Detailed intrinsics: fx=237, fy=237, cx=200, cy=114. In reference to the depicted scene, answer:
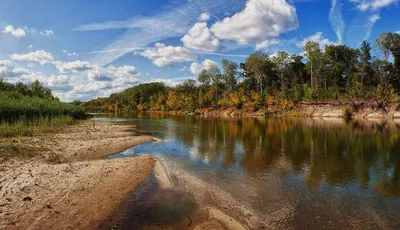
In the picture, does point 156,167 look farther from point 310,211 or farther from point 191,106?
point 191,106

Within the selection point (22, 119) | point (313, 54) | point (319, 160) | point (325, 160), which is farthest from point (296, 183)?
point (313, 54)

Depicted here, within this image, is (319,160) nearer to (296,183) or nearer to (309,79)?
(296,183)

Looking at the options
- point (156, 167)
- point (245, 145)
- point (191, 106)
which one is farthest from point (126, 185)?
point (191, 106)

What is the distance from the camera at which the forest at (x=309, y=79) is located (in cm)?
7400

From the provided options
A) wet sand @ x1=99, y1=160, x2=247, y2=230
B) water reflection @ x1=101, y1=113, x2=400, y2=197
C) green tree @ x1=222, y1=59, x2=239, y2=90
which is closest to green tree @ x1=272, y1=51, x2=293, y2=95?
green tree @ x1=222, y1=59, x2=239, y2=90

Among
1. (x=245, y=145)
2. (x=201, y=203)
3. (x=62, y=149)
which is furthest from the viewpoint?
(x=245, y=145)

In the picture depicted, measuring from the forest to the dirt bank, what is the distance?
2838 inches

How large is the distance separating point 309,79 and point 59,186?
105338 mm

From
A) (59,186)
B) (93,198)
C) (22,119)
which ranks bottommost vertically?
(93,198)

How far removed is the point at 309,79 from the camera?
100m

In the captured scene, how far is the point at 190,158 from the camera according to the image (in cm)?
1888

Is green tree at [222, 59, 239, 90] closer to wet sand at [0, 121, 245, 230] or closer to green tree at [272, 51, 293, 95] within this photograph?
green tree at [272, 51, 293, 95]

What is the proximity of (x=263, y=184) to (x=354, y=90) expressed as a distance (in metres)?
72.7

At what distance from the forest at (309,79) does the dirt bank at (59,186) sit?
236 feet
